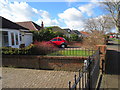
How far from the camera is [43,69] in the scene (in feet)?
22.3

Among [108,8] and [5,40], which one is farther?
[108,8]

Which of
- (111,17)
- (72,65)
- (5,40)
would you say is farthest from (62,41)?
(111,17)

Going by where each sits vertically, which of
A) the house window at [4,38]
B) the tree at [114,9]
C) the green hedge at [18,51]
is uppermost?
the tree at [114,9]

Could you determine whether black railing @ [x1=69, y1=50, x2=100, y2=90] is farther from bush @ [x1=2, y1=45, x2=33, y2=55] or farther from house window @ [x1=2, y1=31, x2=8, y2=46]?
house window @ [x1=2, y1=31, x2=8, y2=46]

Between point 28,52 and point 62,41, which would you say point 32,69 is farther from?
point 62,41

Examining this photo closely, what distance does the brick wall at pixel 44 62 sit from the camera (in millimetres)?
6310

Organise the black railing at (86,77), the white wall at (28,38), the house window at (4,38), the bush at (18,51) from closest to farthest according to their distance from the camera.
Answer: the black railing at (86,77), the bush at (18,51), the house window at (4,38), the white wall at (28,38)

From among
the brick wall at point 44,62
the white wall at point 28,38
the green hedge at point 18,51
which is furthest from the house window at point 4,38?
the brick wall at point 44,62

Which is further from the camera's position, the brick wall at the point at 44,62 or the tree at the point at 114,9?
the tree at the point at 114,9

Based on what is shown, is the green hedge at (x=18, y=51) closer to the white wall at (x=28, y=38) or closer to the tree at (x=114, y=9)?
the white wall at (x=28, y=38)

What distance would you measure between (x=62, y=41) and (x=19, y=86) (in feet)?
36.4

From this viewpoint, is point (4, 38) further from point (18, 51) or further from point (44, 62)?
point (44, 62)

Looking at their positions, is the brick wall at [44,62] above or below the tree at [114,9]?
below

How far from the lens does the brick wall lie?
6.31 metres
